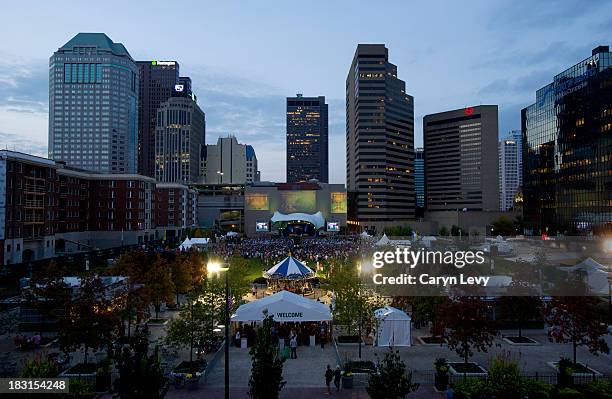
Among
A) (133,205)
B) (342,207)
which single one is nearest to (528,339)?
(133,205)

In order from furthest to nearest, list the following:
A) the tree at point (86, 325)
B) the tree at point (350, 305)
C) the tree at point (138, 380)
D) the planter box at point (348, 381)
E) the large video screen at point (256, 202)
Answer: the large video screen at point (256, 202), the tree at point (350, 305), the tree at point (86, 325), the planter box at point (348, 381), the tree at point (138, 380)

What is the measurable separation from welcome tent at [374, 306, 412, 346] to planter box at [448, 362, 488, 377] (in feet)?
11.9

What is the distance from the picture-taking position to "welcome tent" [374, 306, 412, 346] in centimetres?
2339

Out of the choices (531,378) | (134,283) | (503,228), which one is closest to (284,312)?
(134,283)

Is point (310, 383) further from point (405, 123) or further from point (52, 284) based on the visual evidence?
point (405, 123)

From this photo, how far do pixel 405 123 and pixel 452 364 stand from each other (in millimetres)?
170312

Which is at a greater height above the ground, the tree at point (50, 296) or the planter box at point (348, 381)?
the tree at point (50, 296)

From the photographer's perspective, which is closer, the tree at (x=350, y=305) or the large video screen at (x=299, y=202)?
the tree at (x=350, y=305)

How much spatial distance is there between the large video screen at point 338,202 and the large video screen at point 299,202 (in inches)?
226

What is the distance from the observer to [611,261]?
156ft

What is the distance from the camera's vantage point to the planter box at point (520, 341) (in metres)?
23.9

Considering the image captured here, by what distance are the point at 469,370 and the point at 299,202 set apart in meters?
121

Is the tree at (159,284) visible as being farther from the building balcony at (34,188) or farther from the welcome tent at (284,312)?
the building balcony at (34,188)

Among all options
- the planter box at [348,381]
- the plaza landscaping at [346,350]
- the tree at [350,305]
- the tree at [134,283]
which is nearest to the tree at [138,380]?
the plaza landscaping at [346,350]
